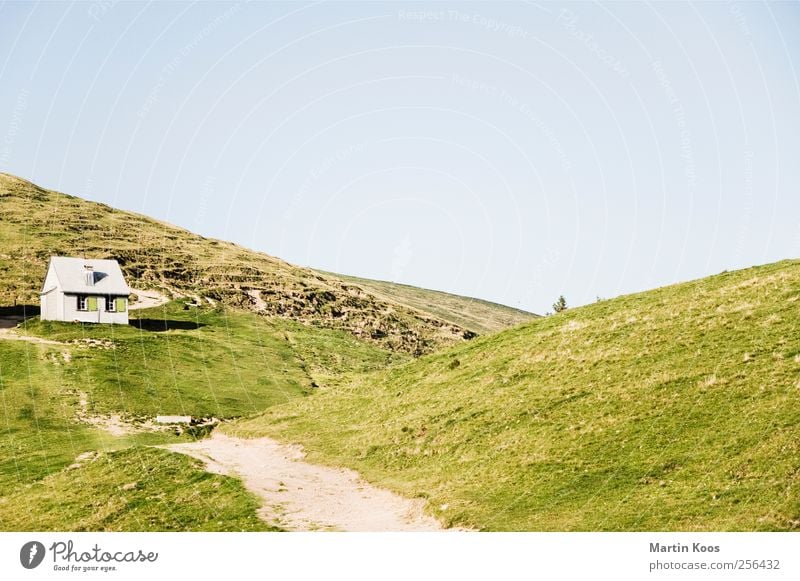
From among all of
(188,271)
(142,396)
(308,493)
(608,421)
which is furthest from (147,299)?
(608,421)

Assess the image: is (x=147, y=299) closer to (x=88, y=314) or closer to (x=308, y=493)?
(x=88, y=314)

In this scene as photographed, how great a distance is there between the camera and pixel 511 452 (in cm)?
3588

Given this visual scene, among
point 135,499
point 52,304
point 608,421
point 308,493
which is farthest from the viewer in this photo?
point 52,304

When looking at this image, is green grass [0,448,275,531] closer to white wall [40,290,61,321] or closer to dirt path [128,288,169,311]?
white wall [40,290,61,321]

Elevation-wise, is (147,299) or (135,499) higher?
(147,299)

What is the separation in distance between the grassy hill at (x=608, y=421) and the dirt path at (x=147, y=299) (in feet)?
143

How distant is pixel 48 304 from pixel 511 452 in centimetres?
6341

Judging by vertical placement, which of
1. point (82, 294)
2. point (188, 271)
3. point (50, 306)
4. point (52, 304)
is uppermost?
point (188, 271)

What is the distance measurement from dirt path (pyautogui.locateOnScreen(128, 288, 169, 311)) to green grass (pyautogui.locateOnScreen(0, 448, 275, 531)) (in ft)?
176

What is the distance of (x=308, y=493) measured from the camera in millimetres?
36375

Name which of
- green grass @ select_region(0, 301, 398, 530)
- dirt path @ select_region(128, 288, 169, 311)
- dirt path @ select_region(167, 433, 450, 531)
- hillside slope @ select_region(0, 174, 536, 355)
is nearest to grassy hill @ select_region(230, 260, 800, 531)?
dirt path @ select_region(167, 433, 450, 531)

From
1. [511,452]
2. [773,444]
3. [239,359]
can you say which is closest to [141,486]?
[511,452]

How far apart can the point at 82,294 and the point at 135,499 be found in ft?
172
